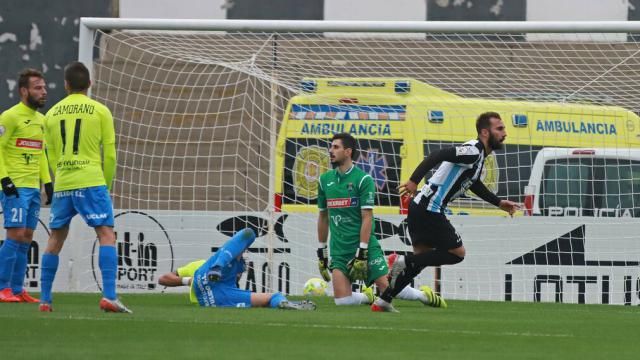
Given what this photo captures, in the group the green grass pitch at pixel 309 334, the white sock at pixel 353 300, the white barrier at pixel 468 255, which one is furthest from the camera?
the white barrier at pixel 468 255

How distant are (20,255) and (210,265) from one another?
2070mm

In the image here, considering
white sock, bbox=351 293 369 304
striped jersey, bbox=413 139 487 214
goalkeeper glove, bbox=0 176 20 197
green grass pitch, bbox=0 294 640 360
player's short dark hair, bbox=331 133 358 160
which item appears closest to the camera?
green grass pitch, bbox=0 294 640 360

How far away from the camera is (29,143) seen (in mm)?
12234

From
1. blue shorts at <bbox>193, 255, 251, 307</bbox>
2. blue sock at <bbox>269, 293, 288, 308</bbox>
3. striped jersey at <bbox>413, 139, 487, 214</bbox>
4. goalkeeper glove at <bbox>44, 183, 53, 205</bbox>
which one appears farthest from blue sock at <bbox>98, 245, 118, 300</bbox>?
striped jersey at <bbox>413, 139, 487, 214</bbox>

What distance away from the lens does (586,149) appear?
642 inches

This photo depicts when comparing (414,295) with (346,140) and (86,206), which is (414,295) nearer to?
(346,140)

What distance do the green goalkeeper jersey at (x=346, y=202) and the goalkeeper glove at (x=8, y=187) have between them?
8.68 ft

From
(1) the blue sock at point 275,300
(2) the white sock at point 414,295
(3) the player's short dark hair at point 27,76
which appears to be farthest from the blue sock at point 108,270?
(2) the white sock at point 414,295

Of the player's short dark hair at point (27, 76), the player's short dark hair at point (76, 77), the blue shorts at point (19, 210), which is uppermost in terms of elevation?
the player's short dark hair at point (27, 76)

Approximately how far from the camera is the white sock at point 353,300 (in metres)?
12.5

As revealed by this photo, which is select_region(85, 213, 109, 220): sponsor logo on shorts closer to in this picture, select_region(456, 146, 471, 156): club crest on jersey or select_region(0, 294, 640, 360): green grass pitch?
select_region(0, 294, 640, 360): green grass pitch

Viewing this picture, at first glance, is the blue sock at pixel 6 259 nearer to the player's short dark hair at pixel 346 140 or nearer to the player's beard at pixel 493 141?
the player's short dark hair at pixel 346 140

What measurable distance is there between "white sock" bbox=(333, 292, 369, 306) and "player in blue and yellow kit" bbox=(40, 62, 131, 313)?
2742 millimetres

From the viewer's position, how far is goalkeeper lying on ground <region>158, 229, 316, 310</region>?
36.3 ft
